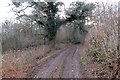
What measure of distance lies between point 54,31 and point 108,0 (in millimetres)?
11427

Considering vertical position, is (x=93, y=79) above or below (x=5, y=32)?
below

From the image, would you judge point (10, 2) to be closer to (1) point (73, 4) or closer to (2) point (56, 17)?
(2) point (56, 17)

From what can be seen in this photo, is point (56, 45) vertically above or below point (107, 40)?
below

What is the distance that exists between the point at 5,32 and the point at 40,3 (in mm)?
6035

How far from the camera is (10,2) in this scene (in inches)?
702

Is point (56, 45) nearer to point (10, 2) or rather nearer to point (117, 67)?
point (10, 2)

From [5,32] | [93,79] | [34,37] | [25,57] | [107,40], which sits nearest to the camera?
[93,79]

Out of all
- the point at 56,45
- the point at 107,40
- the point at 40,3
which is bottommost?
the point at 56,45

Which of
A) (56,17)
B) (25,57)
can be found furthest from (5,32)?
(56,17)

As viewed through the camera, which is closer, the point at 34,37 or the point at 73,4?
the point at 34,37

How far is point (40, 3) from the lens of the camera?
18.7m

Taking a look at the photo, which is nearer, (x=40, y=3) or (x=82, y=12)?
(x=40, y=3)

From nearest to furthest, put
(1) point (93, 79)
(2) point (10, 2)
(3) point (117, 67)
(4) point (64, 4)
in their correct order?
(3) point (117, 67) < (1) point (93, 79) < (2) point (10, 2) < (4) point (64, 4)

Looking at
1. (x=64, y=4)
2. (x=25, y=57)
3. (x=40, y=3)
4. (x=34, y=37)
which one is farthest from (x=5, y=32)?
(x=64, y=4)
